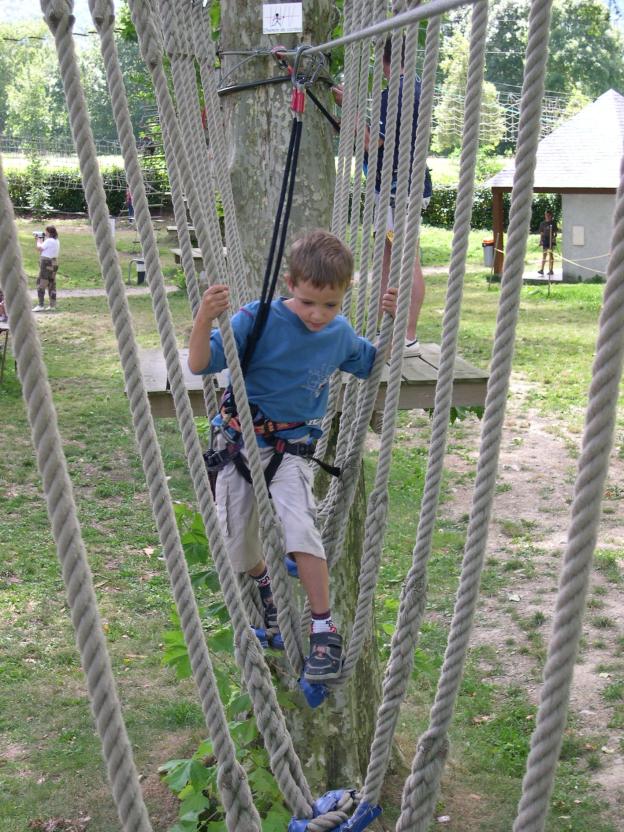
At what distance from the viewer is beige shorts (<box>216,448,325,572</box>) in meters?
1.93

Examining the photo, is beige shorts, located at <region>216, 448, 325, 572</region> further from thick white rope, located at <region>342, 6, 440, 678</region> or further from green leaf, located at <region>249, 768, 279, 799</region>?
green leaf, located at <region>249, 768, 279, 799</region>

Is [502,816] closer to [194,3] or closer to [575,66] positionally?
[194,3]

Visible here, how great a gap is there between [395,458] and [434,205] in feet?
50.5

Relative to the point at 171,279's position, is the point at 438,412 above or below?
above

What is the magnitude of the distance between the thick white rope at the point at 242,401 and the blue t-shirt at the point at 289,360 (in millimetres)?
188

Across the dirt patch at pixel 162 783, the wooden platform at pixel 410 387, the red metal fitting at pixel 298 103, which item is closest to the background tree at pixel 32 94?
the wooden platform at pixel 410 387

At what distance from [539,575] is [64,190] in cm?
1909

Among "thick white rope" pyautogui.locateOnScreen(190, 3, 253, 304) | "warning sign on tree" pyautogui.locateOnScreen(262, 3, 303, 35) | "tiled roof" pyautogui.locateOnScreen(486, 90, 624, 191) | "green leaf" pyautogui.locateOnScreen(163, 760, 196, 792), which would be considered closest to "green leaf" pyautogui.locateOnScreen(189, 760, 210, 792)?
"green leaf" pyautogui.locateOnScreen(163, 760, 196, 792)

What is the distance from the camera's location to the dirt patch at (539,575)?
3.63 metres

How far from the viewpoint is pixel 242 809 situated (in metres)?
1.22

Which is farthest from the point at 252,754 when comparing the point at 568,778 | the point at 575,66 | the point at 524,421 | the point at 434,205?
the point at 575,66

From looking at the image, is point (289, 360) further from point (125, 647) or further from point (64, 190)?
point (64, 190)

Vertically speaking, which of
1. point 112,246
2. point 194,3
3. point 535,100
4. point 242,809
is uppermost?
point 194,3

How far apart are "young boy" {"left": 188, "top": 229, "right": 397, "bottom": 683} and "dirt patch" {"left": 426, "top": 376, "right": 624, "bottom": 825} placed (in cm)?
Result: 165
